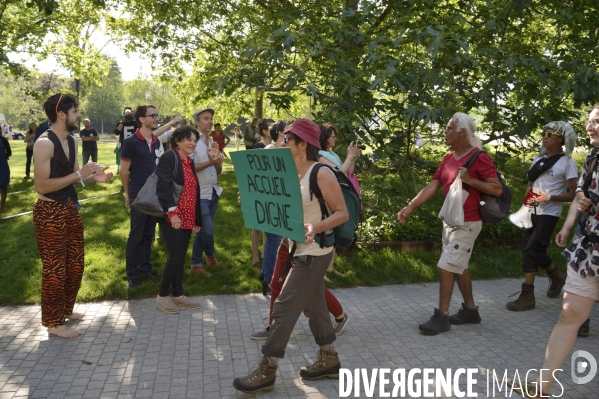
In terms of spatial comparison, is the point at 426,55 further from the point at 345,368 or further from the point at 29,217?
the point at 29,217

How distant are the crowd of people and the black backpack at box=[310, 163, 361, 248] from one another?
51 mm

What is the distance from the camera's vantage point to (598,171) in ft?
13.3

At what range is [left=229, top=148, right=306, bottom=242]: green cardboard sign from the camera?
4.17 m

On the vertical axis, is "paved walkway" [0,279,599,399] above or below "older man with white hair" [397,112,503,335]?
below

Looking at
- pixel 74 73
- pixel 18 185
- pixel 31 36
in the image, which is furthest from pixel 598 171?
pixel 74 73

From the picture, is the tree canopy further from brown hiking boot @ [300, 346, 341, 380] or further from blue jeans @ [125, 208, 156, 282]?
brown hiking boot @ [300, 346, 341, 380]

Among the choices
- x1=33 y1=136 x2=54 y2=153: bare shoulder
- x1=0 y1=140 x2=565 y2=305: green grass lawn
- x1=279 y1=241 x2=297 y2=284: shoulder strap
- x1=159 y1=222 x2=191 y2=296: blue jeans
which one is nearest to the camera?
x1=279 y1=241 x2=297 y2=284: shoulder strap

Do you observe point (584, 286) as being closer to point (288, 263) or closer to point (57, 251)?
point (288, 263)

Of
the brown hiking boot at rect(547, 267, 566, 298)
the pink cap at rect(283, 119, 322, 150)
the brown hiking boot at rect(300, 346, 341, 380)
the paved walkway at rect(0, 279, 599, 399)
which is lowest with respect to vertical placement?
the paved walkway at rect(0, 279, 599, 399)

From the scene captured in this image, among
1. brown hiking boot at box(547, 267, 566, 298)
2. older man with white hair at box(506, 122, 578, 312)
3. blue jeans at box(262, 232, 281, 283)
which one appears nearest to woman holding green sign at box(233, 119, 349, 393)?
blue jeans at box(262, 232, 281, 283)

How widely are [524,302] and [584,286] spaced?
113 inches

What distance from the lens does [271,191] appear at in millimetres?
4426

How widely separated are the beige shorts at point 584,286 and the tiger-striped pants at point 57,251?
14.4ft

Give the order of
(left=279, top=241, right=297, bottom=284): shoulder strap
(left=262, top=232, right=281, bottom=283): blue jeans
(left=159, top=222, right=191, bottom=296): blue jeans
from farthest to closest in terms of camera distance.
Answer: (left=262, top=232, right=281, bottom=283): blue jeans → (left=159, top=222, right=191, bottom=296): blue jeans → (left=279, top=241, right=297, bottom=284): shoulder strap
